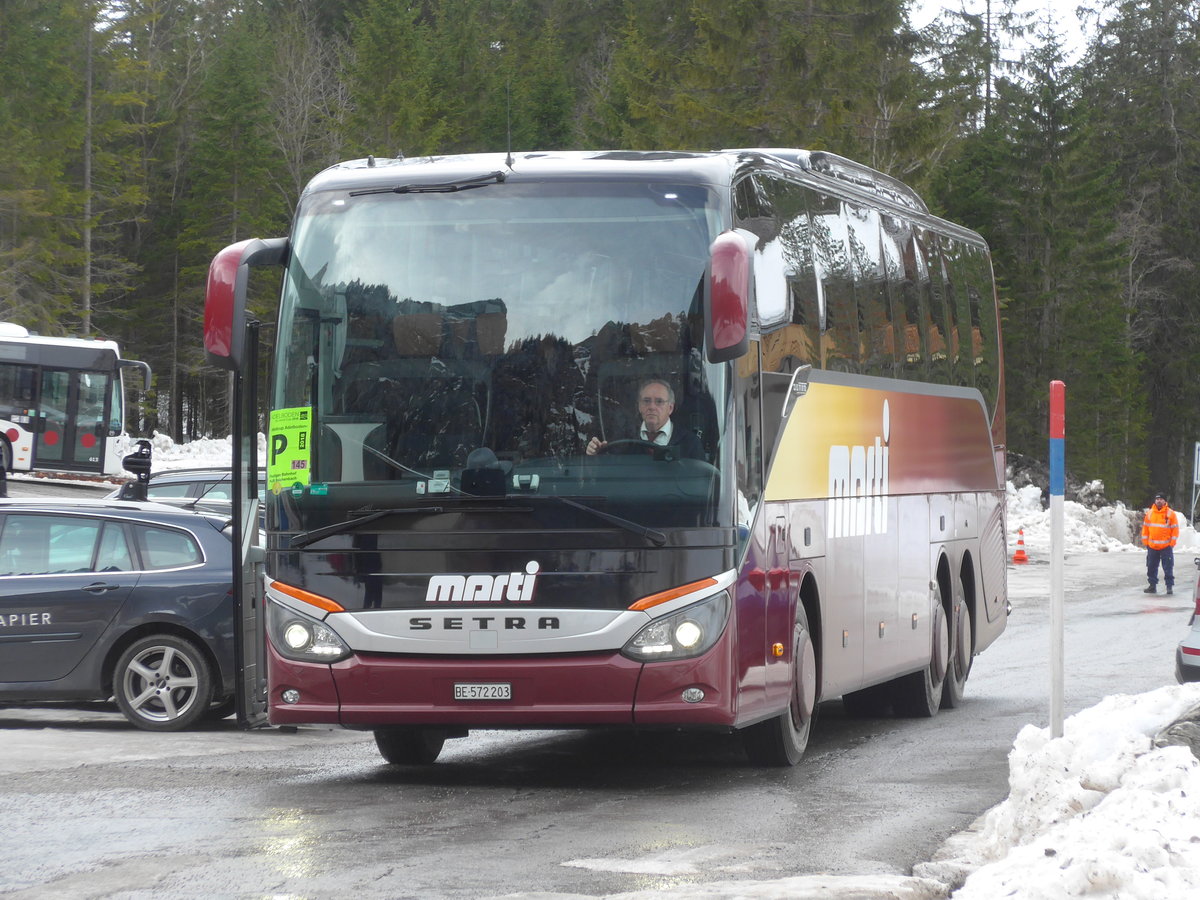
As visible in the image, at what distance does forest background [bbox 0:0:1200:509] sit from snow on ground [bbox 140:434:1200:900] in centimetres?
4824

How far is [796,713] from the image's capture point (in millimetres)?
10672

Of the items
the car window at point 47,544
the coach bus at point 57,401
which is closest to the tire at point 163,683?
the car window at point 47,544

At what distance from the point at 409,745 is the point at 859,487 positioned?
10.9 ft

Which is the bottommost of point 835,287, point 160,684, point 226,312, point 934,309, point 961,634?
point 160,684

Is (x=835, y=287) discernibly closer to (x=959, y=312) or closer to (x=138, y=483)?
(x=959, y=312)

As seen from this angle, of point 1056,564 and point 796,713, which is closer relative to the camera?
point 1056,564

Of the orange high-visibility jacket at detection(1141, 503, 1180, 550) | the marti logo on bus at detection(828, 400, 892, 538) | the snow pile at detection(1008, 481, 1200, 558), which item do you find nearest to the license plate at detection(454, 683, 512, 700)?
the marti logo on bus at detection(828, 400, 892, 538)

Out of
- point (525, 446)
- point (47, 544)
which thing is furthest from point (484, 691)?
point (47, 544)

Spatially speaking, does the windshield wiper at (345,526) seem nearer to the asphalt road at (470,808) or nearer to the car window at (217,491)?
the asphalt road at (470,808)

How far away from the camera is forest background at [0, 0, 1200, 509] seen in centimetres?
6169

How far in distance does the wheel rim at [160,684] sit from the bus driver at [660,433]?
479cm

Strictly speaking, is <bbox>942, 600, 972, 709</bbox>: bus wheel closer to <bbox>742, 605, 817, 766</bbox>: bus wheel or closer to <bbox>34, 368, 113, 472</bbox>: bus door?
<bbox>742, 605, 817, 766</bbox>: bus wheel

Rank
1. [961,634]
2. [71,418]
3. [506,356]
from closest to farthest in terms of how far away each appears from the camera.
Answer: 1. [506,356]
2. [961,634]
3. [71,418]

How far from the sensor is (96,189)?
6625 cm
